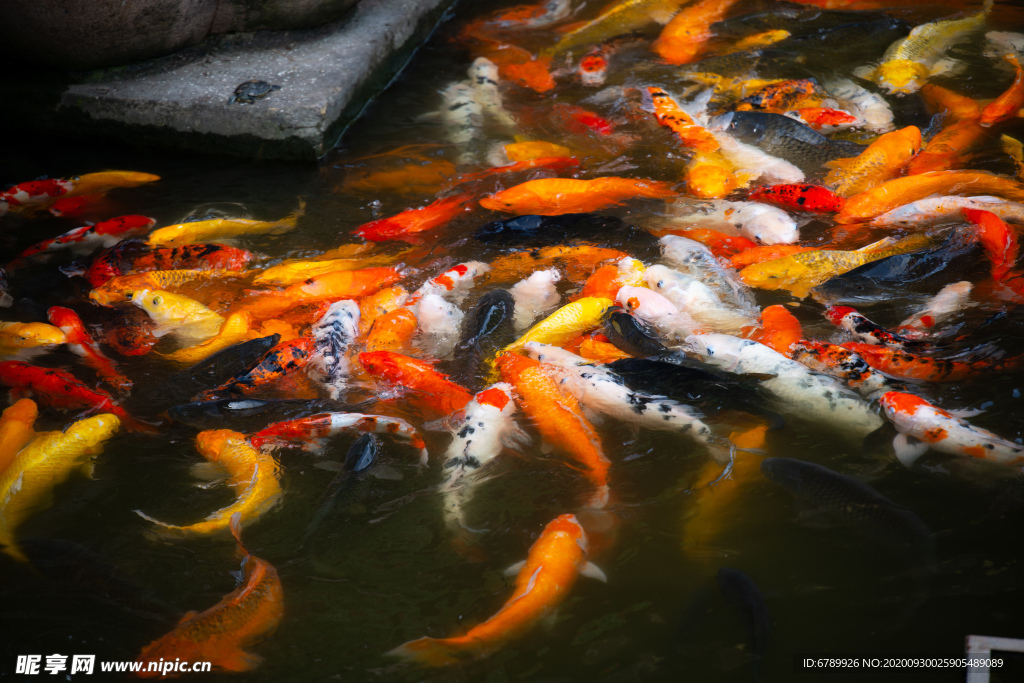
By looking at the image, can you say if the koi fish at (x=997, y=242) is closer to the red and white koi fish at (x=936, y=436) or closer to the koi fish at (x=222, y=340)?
the red and white koi fish at (x=936, y=436)

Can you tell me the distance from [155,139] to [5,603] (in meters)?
3.95

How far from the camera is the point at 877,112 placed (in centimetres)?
503

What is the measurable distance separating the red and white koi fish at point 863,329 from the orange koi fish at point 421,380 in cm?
179

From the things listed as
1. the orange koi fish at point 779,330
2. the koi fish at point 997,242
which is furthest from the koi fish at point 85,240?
the koi fish at point 997,242

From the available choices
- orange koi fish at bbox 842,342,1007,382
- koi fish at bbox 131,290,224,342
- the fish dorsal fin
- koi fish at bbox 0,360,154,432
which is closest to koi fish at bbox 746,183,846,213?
the fish dorsal fin

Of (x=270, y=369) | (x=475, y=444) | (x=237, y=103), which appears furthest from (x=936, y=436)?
(x=237, y=103)

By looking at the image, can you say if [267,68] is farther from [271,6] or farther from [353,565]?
[353,565]

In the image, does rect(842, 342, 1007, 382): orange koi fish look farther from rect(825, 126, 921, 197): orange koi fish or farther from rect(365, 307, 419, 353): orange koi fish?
rect(365, 307, 419, 353): orange koi fish

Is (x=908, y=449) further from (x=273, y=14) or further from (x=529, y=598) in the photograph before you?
(x=273, y=14)

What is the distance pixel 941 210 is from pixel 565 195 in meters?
2.12

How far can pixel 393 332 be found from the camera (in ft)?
11.3

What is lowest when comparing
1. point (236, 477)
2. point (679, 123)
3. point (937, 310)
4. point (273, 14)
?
point (236, 477)

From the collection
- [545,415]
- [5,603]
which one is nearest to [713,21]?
[545,415]

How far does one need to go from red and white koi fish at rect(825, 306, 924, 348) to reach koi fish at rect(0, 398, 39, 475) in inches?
144
